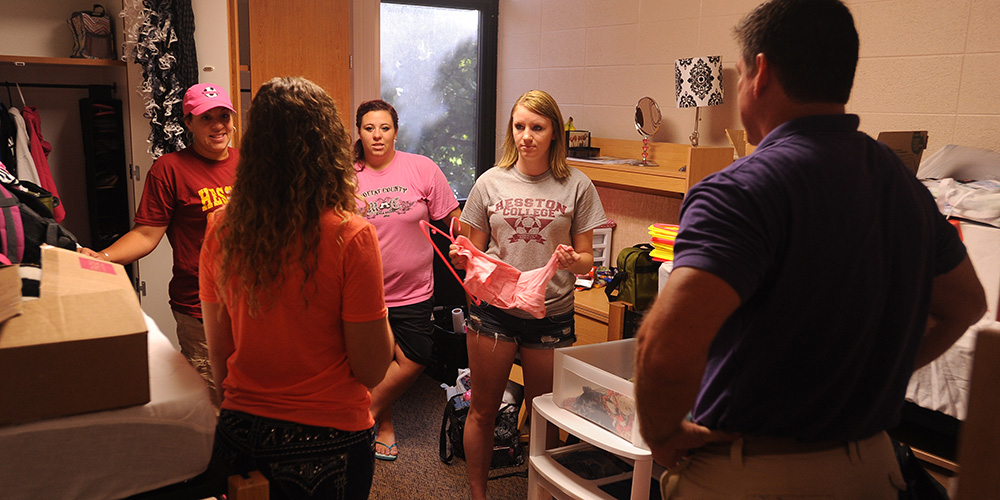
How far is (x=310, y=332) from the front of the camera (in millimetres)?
1467

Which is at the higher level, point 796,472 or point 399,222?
point 399,222

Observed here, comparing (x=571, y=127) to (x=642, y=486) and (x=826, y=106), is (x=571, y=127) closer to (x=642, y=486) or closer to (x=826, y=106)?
(x=642, y=486)

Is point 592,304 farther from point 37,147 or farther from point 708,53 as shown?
point 37,147

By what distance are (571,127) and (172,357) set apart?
2.92 m

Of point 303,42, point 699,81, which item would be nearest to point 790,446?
point 699,81

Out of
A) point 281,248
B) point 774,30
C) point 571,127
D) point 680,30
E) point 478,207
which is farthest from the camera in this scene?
point 571,127

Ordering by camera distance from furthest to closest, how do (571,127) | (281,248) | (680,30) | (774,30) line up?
1. (571,127)
2. (680,30)
3. (281,248)
4. (774,30)

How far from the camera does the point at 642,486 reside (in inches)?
85.9

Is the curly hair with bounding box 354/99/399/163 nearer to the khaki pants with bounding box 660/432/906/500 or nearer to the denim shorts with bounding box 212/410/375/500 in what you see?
the denim shorts with bounding box 212/410/375/500

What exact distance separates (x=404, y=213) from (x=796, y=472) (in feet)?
7.15

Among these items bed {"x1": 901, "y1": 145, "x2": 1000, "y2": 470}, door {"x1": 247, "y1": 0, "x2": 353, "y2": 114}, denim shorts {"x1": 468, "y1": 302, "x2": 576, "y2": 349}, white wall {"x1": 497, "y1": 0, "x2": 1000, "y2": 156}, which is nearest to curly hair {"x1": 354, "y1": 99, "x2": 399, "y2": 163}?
door {"x1": 247, "y1": 0, "x2": 353, "y2": 114}

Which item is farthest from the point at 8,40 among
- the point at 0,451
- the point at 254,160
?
the point at 0,451

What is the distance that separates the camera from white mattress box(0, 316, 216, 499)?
115 cm

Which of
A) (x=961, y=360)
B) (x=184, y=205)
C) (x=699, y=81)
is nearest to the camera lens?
(x=961, y=360)
